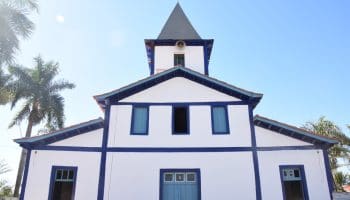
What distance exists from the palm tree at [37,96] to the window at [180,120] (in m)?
17.2

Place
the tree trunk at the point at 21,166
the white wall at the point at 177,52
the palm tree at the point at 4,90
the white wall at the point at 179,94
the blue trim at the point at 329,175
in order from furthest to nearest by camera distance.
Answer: the palm tree at the point at 4,90 < the tree trunk at the point at 21,166 < the white wall at the point at 177,52 < the white wall at the point at 179,94 < the blue trim at the point at 329,175

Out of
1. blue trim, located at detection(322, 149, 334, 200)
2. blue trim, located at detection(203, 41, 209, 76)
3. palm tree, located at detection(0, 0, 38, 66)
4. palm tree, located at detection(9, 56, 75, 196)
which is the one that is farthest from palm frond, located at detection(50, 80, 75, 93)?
blue trim, located at detection(322, 149, 334, 200)

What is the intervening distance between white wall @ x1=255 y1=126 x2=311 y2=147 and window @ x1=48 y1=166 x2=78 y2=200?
9.65 metres

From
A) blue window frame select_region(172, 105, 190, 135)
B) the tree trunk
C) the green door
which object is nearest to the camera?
the green door

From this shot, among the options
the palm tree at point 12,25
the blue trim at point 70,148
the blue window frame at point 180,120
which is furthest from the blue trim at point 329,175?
the palm tree at point 12,25

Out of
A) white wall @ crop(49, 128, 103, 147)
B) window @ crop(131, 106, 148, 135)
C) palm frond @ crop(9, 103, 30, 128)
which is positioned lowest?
white wall @ crop(49, 128, 103, 147)

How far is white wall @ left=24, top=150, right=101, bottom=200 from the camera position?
1254 cm

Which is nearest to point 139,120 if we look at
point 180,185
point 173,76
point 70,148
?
point 173,76

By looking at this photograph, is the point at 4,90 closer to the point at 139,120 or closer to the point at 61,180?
the point at 61,180

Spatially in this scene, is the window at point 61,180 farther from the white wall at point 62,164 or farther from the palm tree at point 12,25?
the palm tree at point 12,25

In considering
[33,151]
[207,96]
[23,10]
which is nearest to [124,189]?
[33,151]

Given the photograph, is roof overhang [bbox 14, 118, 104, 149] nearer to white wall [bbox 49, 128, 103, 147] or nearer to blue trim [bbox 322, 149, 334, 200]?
white wall [bbox 49, 128, 103, 147]

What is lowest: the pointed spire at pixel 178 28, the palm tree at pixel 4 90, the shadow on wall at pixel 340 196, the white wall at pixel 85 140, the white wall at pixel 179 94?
the shadow on wall at pixel 340 196

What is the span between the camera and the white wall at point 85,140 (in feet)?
44.4
